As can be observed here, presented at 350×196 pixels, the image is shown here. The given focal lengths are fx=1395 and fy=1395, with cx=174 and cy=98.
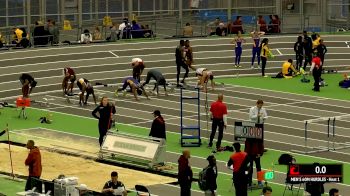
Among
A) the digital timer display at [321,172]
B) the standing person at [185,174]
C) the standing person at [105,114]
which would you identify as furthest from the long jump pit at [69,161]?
the digital timer display at [321,172]

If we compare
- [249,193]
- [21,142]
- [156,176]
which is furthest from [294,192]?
[21,142]

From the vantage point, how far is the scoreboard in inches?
1438

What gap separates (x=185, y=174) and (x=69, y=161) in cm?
684

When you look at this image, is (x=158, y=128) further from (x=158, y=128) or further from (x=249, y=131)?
(x=249, y=131)

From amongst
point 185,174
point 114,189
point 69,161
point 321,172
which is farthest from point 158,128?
point 321,172

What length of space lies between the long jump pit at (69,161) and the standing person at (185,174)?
2412 millimetres

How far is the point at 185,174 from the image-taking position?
3406 cm

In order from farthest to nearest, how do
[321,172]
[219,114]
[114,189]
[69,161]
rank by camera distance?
[219,114], [69,161], [321,172], [114,189]

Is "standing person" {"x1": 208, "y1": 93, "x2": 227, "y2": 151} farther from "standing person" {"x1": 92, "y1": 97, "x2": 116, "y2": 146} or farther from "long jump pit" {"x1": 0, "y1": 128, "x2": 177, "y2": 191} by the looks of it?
"long jump pit" {"x1": 0, "y1": 128, "x2": 177, "y2": 191}

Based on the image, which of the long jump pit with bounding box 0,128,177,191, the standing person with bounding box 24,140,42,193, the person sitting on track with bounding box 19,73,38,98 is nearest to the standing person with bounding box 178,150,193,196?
the long jump pit with bounding box 0,128,177,191

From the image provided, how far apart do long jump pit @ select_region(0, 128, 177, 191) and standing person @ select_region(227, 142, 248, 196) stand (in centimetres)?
338

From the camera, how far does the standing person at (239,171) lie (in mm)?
33997

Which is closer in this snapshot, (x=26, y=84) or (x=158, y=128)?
(x=158, y=128)

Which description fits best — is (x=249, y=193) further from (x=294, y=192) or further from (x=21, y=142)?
(x=21, y=142)
